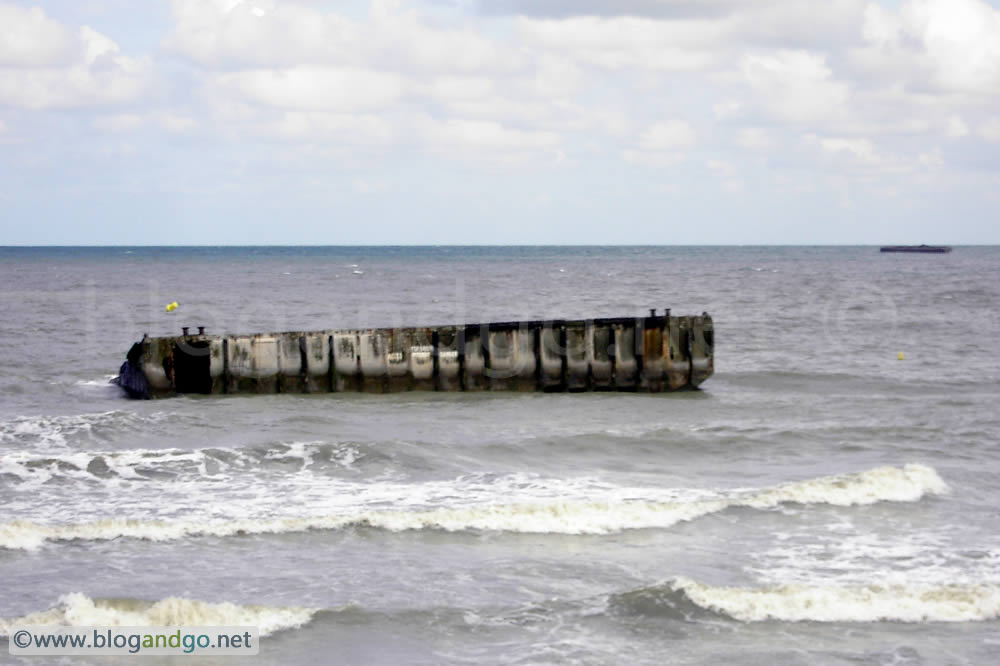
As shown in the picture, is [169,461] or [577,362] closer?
[169,461]

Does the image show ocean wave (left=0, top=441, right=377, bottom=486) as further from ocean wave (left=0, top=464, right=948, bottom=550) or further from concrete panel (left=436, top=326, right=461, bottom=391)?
concrete panel (left=436, top=326, right=461, bottom=391)

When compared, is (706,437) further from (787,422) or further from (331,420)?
(331,420)

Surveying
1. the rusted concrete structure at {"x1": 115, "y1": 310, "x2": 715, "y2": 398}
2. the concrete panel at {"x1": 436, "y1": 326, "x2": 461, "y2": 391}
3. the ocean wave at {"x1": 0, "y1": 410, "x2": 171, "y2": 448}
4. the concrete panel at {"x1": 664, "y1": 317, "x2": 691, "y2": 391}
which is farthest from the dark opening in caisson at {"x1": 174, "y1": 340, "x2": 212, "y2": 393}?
the concrete panel at {"x1": 664, "y1": 317, "x2": 691, "y2": 391}

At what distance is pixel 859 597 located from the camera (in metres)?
13.0

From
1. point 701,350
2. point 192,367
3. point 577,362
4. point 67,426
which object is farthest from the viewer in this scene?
point 701,350

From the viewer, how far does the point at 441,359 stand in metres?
27.6

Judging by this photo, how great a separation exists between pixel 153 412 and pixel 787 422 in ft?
46.5

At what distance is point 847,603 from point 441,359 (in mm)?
15902

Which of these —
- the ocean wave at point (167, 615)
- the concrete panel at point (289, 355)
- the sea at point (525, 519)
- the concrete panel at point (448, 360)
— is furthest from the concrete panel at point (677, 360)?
the ocean wave at point (167, 615)

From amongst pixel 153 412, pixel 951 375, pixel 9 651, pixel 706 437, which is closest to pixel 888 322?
pixel 951 375

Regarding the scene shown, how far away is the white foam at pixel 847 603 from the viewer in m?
12.6

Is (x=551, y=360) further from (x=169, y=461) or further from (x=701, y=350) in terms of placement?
(x=169, y=461)

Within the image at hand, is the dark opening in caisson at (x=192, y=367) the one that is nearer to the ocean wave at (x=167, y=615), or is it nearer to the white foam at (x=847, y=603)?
the ocean wave at (x=167, y=615)

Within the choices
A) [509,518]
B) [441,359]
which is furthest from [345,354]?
[509,518]
